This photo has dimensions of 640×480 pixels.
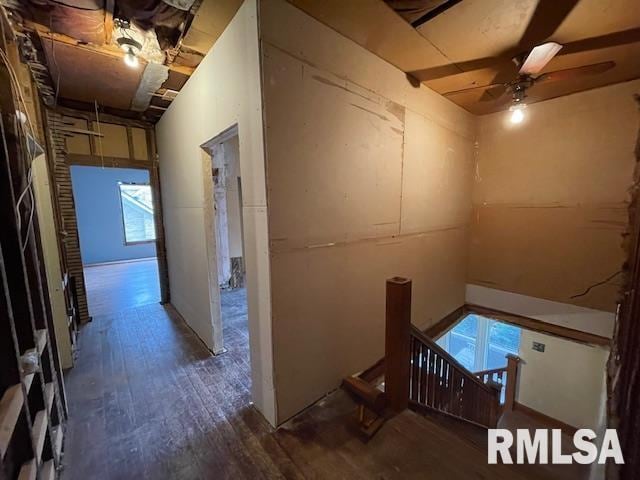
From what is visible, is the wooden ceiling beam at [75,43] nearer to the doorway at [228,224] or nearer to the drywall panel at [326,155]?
the drywall panel at [326,155]

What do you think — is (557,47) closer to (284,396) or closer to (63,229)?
(284,396)

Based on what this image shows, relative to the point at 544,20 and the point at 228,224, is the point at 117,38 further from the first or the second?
the point at 228,224

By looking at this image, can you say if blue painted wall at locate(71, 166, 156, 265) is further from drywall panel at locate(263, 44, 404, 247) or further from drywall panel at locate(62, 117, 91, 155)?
drywall panel at locate(263, 44, 404, 247)

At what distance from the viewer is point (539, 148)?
3.41 metres

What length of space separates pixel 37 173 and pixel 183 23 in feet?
6.05

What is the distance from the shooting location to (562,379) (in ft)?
13.2

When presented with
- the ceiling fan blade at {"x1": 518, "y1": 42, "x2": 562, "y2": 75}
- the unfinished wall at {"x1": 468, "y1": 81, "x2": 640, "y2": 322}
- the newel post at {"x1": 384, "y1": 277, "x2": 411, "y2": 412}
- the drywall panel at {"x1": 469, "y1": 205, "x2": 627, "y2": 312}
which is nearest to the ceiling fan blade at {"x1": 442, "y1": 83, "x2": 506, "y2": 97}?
the ceiling fan blade at {"x1": 518, "y1": 42, "x2": 562, "y2": 75}

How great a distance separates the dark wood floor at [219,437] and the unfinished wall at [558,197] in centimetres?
247

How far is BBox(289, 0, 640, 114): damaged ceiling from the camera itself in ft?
5.38

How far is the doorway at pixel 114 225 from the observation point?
625cm

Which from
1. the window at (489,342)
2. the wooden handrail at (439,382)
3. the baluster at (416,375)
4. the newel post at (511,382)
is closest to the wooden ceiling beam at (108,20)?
the wooden handrail at (439,382)

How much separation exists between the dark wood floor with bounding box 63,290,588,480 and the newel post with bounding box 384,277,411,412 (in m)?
0.15

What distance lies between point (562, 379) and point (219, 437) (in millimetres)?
5185

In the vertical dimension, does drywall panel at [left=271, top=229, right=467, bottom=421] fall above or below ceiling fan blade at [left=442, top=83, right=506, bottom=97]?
below
